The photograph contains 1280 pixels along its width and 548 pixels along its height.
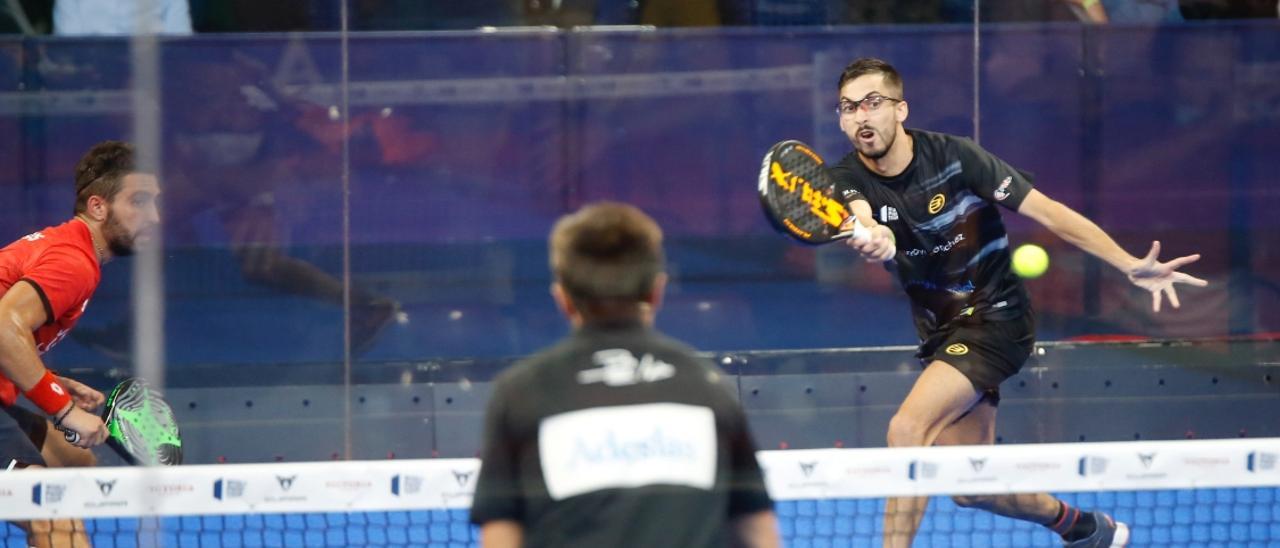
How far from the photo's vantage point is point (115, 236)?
4812mm

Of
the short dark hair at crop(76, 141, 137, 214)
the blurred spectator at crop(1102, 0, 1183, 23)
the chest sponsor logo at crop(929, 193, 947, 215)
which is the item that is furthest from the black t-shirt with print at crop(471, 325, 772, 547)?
the blurred spectator at crop(1102, 0, 1183, 23)

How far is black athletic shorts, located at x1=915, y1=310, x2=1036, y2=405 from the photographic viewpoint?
15.7ft

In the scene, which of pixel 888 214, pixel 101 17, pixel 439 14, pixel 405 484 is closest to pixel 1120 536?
pixel 888 214

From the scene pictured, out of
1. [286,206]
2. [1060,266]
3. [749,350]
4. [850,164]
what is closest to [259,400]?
[286,206]

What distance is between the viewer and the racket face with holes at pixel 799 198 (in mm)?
4684

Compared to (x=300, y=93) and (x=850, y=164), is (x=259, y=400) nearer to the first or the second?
(x=300, y=93)

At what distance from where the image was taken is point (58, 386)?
14.5 feet

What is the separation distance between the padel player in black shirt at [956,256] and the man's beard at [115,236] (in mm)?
2142

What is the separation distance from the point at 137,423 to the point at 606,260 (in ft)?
8.54

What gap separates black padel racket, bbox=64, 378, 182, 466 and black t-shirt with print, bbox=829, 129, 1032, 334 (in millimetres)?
2092

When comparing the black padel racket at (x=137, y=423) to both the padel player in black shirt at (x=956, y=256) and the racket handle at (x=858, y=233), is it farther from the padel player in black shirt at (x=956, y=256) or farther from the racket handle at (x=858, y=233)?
the padel player in black shirt at (x=956, y=256)

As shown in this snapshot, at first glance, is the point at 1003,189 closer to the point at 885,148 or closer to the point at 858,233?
the point at 885,148

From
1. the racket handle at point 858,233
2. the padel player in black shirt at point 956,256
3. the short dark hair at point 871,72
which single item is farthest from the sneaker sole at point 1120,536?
the short dark hair at point 871,72

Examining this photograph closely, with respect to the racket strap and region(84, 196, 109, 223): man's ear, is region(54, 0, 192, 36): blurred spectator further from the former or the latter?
the racket strap
